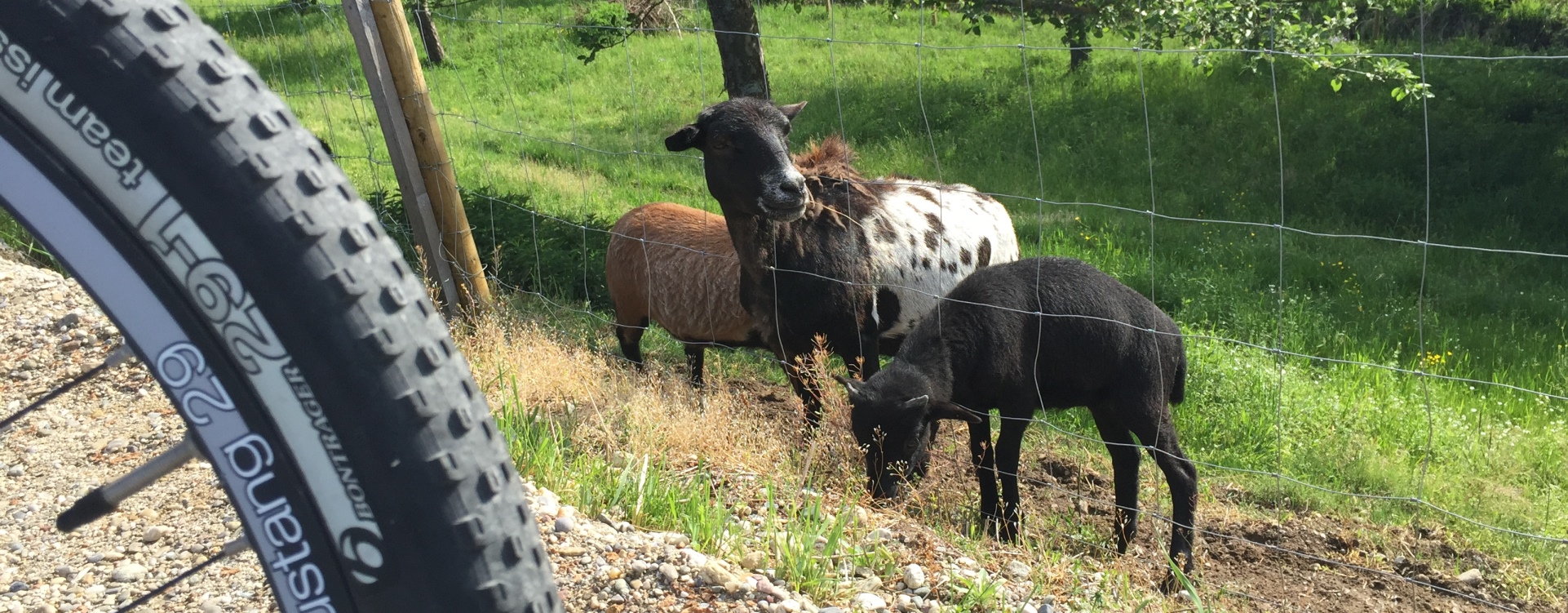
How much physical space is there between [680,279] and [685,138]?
150cm

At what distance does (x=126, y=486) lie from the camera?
135 centimetres

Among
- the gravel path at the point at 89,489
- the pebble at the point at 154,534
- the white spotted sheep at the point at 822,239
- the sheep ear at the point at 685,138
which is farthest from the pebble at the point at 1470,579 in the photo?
the pebble at the point at 154,534

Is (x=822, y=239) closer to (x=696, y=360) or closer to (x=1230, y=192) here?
(x=696, y=360)

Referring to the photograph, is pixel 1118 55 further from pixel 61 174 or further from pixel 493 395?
pixel 61 174

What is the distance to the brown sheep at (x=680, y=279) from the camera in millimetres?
6969

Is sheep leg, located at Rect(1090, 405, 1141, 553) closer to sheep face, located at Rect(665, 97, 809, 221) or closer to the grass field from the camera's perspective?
the grass field

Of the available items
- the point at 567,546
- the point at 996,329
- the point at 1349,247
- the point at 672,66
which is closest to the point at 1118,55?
the point at 672,66

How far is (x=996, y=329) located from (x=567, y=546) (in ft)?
8.83

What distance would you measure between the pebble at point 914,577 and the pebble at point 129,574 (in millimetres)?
2182

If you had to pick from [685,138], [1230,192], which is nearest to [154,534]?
[685,138]

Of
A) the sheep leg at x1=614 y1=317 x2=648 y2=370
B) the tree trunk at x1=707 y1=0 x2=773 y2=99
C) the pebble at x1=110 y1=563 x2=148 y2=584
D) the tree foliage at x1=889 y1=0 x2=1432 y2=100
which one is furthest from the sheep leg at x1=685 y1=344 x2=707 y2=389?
the pebble at x1=110 y1=563 x2=148 y2=584

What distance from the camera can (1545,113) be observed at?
44.1 ft

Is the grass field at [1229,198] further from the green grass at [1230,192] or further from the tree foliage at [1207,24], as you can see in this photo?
the tree foliage at [1207,24]

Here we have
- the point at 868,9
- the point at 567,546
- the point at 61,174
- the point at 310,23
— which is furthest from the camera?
the point at 310,23
